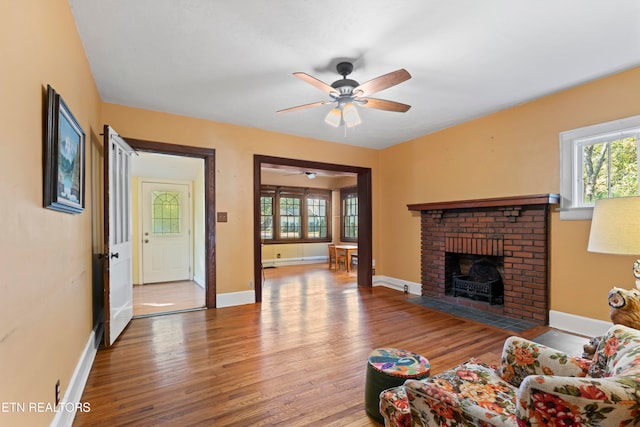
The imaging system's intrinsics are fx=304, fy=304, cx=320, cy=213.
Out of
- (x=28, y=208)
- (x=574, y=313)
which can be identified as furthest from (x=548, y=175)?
(x=28, y=208)

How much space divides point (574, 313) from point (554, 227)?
93cm

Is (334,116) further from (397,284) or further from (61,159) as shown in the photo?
(397,284)

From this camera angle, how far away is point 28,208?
1.34m

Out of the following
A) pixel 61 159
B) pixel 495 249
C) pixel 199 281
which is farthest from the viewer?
pixel 199 281

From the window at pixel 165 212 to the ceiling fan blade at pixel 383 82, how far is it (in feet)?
16.5

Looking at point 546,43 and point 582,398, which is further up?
point 546,43

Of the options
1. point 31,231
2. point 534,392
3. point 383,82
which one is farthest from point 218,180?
point 534,392

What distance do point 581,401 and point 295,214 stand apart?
325 inches

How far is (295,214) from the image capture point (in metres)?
8.94

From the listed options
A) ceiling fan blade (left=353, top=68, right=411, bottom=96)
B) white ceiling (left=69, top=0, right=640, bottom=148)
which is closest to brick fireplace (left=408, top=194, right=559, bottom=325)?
white ceiling (left=69, top=0, right=640, bottom=148)

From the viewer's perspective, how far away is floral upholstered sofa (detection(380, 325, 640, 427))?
82cm

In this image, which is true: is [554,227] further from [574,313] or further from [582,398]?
[582,398]

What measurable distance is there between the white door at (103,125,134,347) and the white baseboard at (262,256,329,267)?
477cm

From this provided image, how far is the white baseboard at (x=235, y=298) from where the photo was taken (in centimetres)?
425
